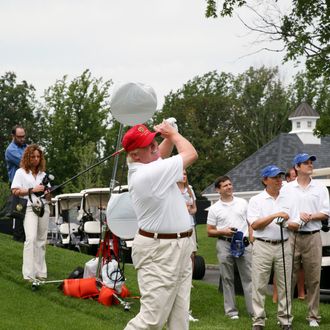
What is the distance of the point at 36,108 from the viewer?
7050 centimetres

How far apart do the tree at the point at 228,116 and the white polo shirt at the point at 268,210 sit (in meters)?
55.1

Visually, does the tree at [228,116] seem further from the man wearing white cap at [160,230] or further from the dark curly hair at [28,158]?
the man wearing white cap at [160,230]

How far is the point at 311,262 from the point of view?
1026cm

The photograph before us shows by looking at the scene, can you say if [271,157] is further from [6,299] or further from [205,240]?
[6,299]

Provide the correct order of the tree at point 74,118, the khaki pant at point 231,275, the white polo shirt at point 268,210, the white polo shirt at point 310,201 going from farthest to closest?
the tree at point 74,118 → the khaki pant at point 231,275 → the white polo shirt at point 310,201 → the white polo shirt at point 268,210

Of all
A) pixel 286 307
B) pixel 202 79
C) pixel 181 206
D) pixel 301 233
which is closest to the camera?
pixel 181 206

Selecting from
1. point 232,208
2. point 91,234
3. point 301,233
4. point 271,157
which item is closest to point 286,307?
point 301,233

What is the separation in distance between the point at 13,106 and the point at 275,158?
30158mm

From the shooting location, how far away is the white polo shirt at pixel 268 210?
9.73m

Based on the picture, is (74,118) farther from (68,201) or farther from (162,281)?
(162,281)

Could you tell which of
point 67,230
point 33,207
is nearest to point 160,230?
point 33,207

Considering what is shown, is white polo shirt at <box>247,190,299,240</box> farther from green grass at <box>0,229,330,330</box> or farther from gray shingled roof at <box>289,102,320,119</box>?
gray shingled roof at <box>289,102,320,119</box>

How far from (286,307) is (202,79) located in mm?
67125

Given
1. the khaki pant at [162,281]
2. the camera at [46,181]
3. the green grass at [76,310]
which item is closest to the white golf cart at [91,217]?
the green grass at [76,310]
